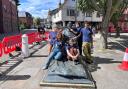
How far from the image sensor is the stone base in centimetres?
867

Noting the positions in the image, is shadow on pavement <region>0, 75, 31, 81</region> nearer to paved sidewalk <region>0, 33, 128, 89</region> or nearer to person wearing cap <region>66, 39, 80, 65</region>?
paved sidewalk <region>0, 33, 128, 89</region>

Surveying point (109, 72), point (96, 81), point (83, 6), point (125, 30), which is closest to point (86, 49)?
point (109, 72)

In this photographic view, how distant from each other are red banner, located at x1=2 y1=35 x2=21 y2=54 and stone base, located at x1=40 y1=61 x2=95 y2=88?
5.52 metres

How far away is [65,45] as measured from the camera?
11.1m

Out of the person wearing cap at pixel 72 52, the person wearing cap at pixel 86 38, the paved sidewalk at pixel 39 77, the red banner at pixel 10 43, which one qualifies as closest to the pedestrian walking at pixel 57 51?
the person wearing cap at pixel 72 52

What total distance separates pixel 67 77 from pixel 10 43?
740 cm

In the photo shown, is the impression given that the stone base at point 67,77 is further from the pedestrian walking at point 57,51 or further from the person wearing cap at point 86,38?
the person wearing cap at point 86,38

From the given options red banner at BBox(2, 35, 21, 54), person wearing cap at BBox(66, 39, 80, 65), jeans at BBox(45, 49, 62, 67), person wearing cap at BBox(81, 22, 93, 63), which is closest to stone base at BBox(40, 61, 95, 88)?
person wearing cap at BBox(66, 39, 80, 65)

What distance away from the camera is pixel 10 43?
15.8 m

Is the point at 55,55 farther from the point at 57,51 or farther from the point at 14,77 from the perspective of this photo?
the point at 14,77

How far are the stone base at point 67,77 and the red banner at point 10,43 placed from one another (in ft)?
18.1

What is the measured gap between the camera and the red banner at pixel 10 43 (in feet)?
47.8

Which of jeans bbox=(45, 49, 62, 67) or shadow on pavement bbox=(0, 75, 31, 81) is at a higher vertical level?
jeans bbox=(45, 49, 62, 67)

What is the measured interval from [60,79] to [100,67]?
341 cm
